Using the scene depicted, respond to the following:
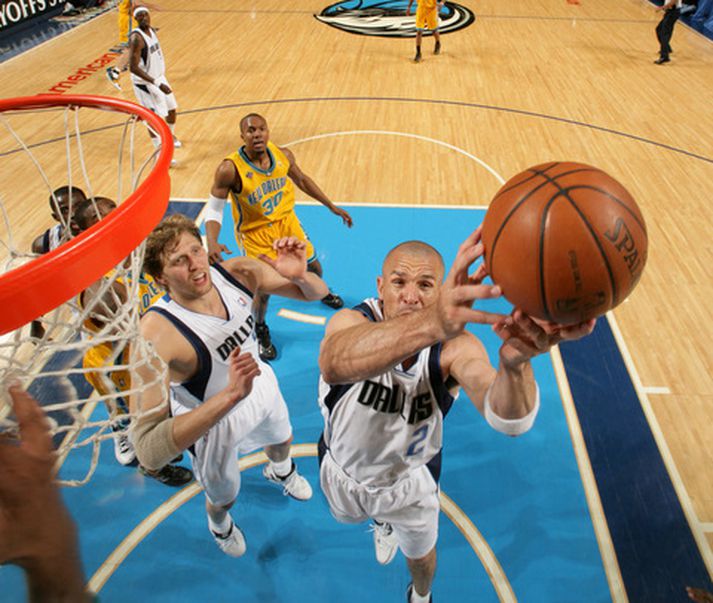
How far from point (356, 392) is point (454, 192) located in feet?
15.2

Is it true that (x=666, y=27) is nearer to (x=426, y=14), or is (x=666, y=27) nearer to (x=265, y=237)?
(x=426, y=14)

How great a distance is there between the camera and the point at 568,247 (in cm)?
146

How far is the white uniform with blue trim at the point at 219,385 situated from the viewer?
260 cm

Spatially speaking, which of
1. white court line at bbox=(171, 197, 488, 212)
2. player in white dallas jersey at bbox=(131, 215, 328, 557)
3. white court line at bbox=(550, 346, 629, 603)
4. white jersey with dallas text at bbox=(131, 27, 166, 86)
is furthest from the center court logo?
player in white dallas jersey at bbox=(131, 215, 328, 557)

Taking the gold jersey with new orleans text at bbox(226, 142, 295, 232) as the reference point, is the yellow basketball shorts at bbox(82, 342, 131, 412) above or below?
below

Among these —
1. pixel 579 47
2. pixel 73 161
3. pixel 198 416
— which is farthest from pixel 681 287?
pixel 579 47

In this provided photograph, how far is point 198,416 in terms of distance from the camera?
215cm

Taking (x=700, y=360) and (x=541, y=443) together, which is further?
(x=700, y=360)

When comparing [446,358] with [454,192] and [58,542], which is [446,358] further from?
[454,192]

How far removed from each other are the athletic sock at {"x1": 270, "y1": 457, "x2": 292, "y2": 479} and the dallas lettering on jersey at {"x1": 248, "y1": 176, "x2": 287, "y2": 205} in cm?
206

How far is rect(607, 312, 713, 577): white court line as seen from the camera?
3098mm

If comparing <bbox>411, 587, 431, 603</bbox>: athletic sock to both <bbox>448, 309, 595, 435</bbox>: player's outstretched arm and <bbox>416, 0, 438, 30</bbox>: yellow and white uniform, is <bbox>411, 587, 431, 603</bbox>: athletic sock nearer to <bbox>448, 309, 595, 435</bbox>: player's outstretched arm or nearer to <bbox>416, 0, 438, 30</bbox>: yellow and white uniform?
<bbox>448, 309, 595, 435</bbox>: player's outstretched arm

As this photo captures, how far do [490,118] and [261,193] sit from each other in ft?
17.3

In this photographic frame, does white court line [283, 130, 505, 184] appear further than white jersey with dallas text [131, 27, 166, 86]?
Yes
